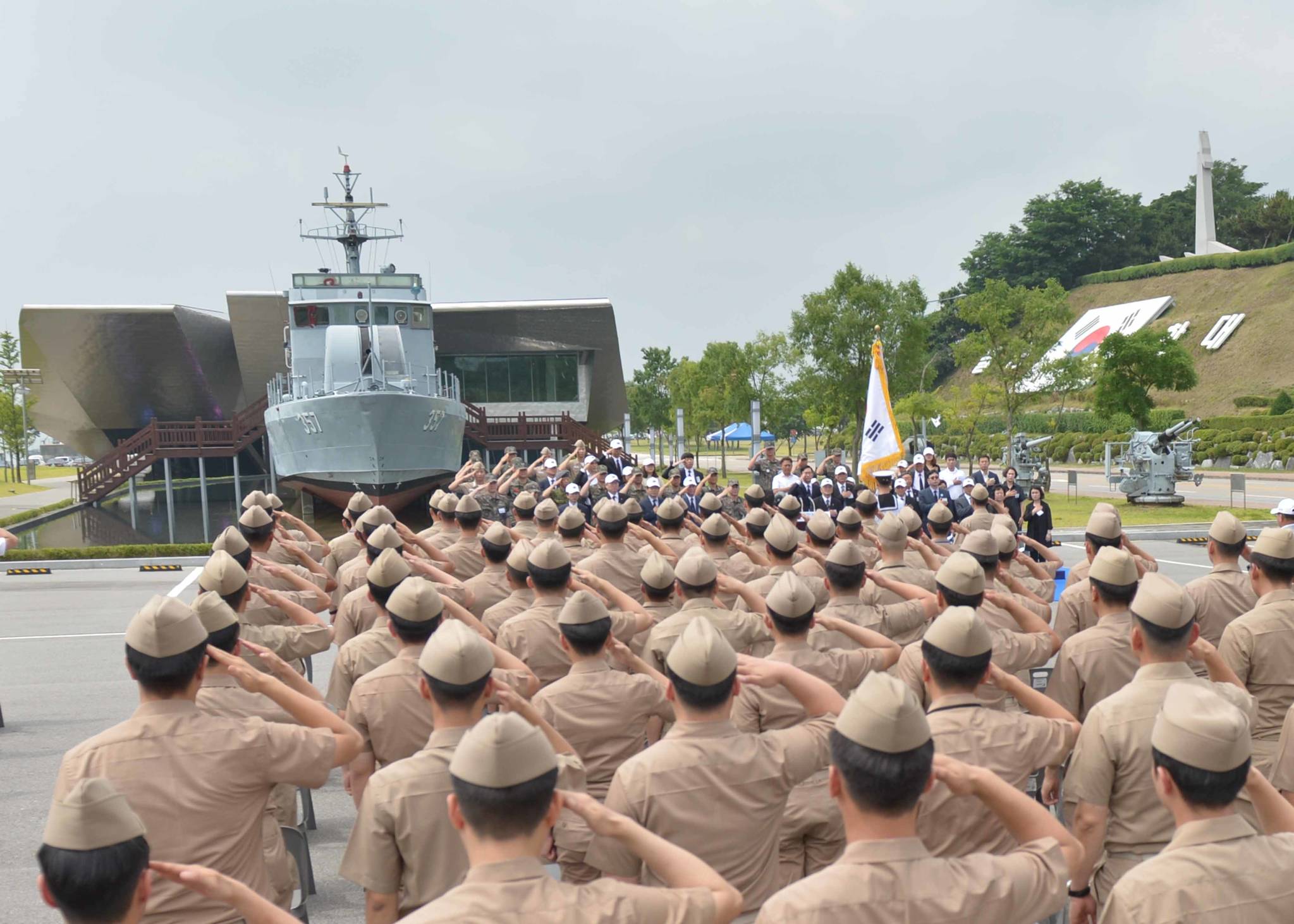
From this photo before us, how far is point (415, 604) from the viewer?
4.49 meters

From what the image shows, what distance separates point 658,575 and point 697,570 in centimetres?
65

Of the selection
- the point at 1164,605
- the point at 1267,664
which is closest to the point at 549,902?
the point at 1164,605

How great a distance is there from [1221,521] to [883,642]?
9.23 feet

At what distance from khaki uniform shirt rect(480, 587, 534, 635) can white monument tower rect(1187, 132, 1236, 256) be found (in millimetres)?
91932

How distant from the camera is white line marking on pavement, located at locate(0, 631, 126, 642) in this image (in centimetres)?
1345

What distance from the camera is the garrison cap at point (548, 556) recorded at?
5711 millimetres

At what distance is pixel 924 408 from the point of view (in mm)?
40375

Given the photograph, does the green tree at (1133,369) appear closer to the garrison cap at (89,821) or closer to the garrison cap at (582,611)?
the garrison cap at (582,611)

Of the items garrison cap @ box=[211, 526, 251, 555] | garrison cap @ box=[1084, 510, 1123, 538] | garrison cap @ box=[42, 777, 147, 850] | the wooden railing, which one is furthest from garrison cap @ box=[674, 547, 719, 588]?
the wooden railing

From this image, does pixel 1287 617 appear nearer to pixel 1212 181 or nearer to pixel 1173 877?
pixel 1173 877

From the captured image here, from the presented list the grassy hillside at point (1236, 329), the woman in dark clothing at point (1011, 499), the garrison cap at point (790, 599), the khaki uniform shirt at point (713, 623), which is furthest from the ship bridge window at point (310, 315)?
the grassy hillside at point (1236, 329)

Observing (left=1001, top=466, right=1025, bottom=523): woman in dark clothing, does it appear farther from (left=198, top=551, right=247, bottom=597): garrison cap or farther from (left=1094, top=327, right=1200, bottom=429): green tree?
(left=1094, top=327, right=1200, bottom=429): green tree

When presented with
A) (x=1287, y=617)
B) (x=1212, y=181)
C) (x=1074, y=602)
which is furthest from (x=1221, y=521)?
(x=1212, y=181)

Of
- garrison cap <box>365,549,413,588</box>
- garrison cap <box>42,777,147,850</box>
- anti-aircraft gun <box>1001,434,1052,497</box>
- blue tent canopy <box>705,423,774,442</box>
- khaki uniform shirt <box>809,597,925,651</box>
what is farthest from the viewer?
blue tent canopy <box>705,423,774,442</box>
